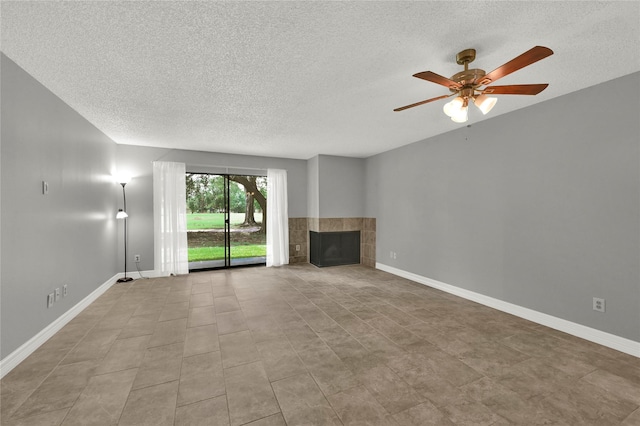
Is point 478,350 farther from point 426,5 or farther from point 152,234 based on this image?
point 152,234

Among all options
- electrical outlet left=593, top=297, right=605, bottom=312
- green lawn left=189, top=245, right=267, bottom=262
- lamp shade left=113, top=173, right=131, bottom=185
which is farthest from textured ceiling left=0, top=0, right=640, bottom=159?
green lawn left=189, top=245, right=267, bottom=262

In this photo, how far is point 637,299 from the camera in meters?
2.38

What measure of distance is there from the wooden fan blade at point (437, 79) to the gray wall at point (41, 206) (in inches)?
129

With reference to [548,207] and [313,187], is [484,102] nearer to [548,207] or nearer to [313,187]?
[548,207]

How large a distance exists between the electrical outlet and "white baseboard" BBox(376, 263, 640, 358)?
0.21 metres

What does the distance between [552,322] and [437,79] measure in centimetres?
301

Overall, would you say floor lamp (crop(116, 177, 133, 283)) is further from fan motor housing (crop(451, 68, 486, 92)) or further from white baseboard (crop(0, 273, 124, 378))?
fan motor housing (crop(451, 68, 486, 92))

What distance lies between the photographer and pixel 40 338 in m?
2.50

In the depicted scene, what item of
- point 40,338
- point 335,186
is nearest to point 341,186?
point 335,186

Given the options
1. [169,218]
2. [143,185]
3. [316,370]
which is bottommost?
[316,370]

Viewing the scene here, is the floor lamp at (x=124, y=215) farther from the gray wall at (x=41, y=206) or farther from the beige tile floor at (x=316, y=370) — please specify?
the beige tile floor at (x=316, y=370)

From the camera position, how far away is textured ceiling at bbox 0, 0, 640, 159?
163cm

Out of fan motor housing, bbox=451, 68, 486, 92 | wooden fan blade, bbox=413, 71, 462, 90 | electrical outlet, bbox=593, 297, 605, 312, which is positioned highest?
fan motor housing, bbox=451, 68, 486, 92

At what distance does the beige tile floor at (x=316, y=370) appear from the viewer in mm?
1676
